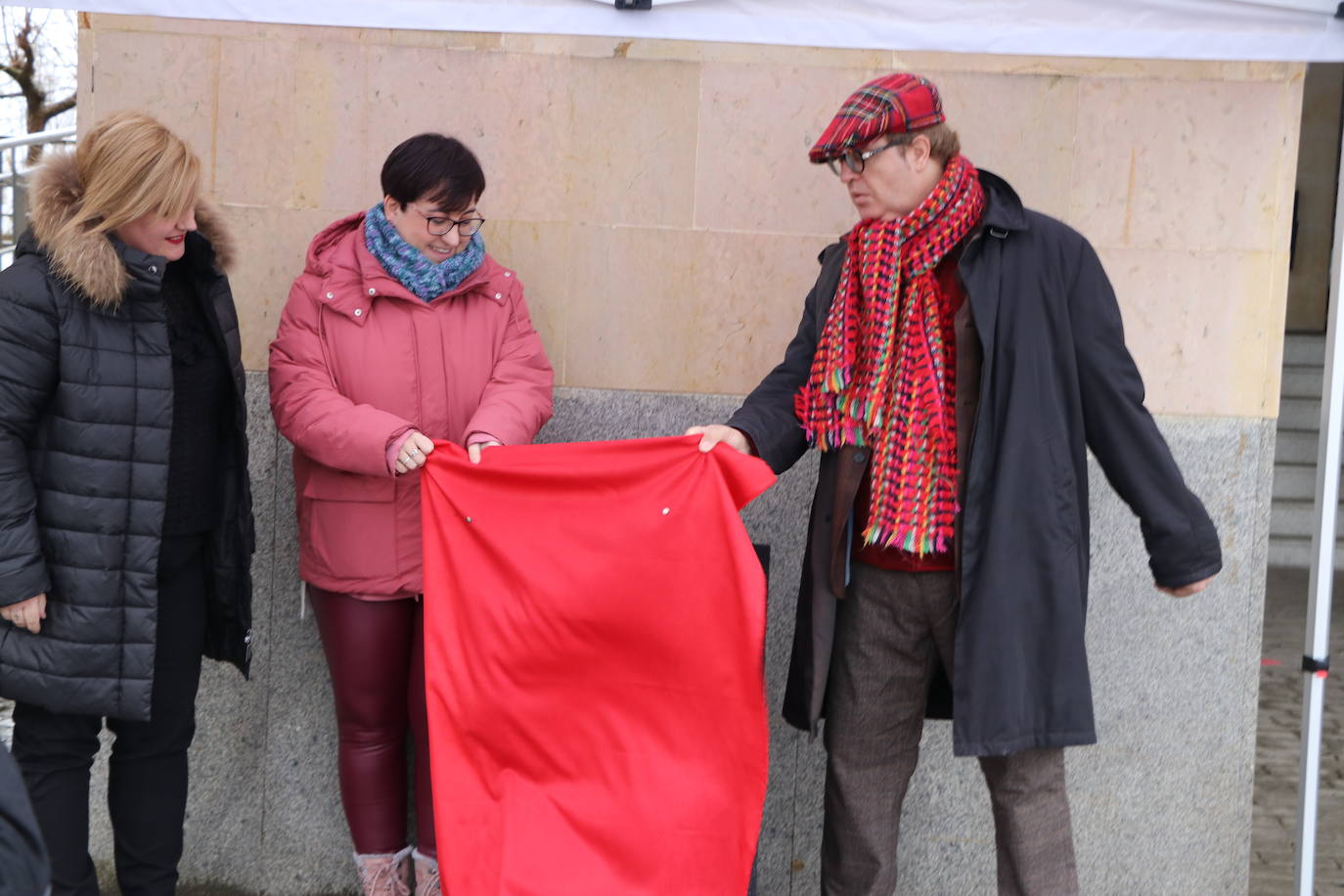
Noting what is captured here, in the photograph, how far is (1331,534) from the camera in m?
3.48

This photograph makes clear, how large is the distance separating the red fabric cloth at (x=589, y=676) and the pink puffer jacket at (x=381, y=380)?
298 millimetres

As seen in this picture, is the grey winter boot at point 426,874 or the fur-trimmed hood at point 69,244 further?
the grey winter boot at point 426,874

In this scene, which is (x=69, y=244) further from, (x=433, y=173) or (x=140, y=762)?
(x=140, y=762)

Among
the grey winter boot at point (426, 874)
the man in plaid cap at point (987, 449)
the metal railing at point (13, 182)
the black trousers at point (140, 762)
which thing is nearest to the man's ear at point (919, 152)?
the man in plaid cap at point (987, 449)

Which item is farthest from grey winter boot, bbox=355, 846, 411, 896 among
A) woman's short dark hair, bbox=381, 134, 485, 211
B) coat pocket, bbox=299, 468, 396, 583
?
woman's short dark hair, bbox=381, 134, 485, 211

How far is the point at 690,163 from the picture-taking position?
3.99 meters

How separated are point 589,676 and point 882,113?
Result: 4.67ft

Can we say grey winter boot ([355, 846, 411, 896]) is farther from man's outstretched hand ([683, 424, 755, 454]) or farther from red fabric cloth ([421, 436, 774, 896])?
man's outstretched hand ([683, 424, 755, 454])

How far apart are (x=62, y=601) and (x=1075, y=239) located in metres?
2.35

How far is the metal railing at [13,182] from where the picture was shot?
6.89 m

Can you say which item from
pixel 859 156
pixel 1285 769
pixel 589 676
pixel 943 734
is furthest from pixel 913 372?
pixel 1285 769

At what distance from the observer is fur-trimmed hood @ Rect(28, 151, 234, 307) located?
9.62 ft

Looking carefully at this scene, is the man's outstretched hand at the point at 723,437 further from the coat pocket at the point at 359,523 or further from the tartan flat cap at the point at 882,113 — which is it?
the coat pocket at the point at 359,523

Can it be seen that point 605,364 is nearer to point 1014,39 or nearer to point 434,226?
point 434,226
